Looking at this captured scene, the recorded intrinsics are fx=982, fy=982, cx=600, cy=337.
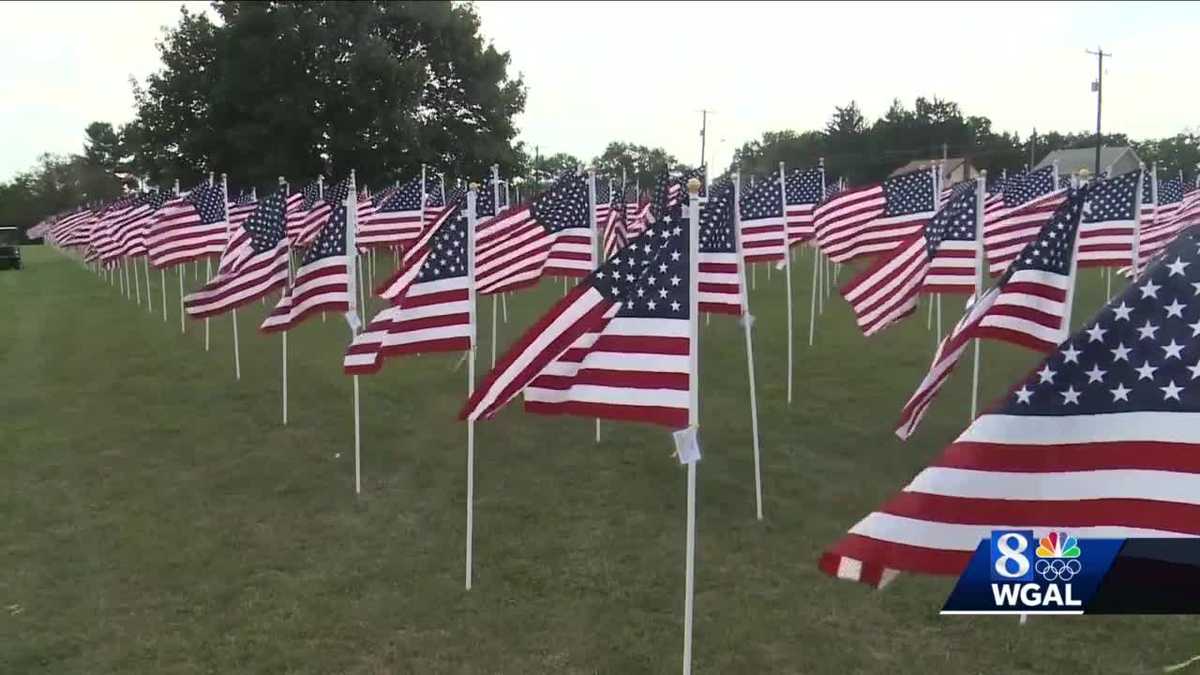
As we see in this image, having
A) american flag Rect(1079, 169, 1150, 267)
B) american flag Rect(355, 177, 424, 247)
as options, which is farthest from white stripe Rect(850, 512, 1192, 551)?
american flag Rect(355, 177, 424, 247)

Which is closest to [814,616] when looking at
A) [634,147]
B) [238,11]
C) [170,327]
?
[170,327]

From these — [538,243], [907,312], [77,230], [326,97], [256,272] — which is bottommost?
[907,312]

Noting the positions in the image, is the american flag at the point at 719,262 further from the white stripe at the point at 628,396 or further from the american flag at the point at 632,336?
the white stripe at the point at 628,396

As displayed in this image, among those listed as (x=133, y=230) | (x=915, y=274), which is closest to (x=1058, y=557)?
(x=915, y=274)

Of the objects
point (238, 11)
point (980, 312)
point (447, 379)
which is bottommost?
point (447, 379)

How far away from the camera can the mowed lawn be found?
6.56 m

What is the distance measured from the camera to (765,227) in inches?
549

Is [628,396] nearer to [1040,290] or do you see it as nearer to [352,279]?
[1040,290]

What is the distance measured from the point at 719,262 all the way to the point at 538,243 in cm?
463

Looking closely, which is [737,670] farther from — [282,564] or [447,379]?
[447,379]

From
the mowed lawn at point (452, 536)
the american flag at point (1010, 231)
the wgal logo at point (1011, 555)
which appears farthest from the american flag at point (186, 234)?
the wgal logo at point (1011, 555)

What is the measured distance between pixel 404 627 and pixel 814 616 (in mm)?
2913

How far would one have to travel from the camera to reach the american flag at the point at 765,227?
13.8 metres

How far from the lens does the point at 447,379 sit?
1580 centimetres
